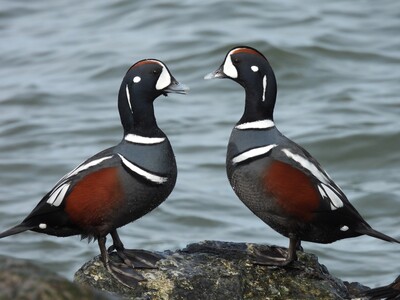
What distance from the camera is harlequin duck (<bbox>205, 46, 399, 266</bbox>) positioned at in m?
7.03

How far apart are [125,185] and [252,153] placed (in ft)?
2.80

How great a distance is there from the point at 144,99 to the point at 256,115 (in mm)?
753

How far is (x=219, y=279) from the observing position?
22.5ft

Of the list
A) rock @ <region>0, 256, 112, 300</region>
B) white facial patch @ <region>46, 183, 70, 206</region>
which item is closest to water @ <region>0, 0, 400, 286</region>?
white facial patch @ <region>46, 183, 70, 206</region>

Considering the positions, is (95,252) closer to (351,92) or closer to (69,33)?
(351,92)

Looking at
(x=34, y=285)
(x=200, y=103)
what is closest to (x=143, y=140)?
(x=34, y=285)

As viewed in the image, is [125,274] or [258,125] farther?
[258,125]

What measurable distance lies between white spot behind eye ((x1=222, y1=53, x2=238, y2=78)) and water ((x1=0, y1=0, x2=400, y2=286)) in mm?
4538

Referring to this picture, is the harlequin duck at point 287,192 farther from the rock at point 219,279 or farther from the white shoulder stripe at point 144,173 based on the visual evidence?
the white shoulder stripe at point 144,173

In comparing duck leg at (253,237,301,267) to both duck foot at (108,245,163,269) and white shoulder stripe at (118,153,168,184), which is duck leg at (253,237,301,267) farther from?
white shoulder stripe at (118,153,168,184)

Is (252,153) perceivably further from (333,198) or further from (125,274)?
(125,274)

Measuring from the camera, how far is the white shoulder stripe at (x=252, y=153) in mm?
7117

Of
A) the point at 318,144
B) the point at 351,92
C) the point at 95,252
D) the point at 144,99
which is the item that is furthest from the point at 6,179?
the point at 144,99

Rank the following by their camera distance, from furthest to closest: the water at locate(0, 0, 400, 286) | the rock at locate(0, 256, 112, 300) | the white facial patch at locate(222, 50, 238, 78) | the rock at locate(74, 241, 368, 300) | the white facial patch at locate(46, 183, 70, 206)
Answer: the water at locate(0, 0, 400, 286) → the white facial patch at locate(222, 50, 238, 78) → the white facial patch at locate(46, 183, 70, 206) → the rock at locate(74, 241, 368, 300) → the rock at locate(0, 256, 112, 300)
